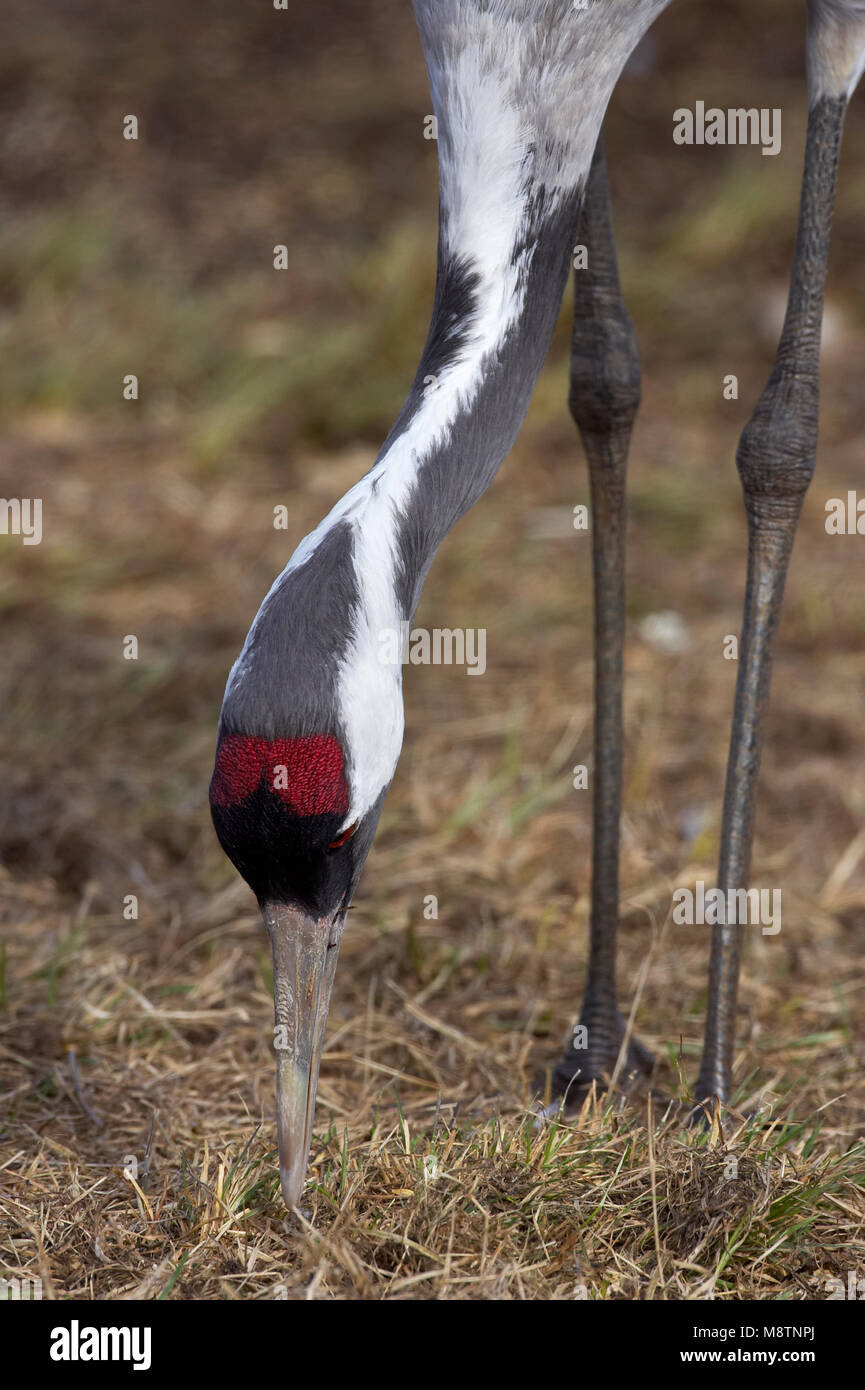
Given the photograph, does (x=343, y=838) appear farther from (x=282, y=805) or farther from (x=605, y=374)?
→ (x=605, y=374)

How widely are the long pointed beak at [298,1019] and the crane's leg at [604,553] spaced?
0.97 meters

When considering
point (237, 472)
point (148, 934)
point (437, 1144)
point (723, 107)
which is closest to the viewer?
point (437, 1144)

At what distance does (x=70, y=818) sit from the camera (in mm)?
4562

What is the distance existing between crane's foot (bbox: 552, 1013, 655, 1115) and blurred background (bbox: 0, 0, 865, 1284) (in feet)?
0.33

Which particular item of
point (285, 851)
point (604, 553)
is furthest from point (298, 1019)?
point (604, 553)

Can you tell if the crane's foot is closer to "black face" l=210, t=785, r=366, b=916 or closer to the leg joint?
"black face" l=210, t=785, r=366, b=916

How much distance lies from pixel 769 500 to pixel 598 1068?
1.32 metres

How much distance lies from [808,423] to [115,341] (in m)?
4.68

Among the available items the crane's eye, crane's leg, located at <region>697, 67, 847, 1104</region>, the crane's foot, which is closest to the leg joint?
crane's leg, located at <region>697, 67, 847, 1104</region>

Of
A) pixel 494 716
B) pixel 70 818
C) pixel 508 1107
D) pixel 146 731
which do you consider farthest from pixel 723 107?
pixel 508 1107

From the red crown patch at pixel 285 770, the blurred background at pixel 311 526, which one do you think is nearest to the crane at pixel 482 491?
the red crown patch at pixel 285 770

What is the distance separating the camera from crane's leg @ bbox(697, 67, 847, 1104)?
11.2 feet

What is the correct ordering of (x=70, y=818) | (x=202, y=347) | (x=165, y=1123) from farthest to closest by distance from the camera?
(x=202, y=347)
(x=70, y=818)
(x=165, y=1123)

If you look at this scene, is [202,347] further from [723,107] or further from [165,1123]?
[165,1123]
